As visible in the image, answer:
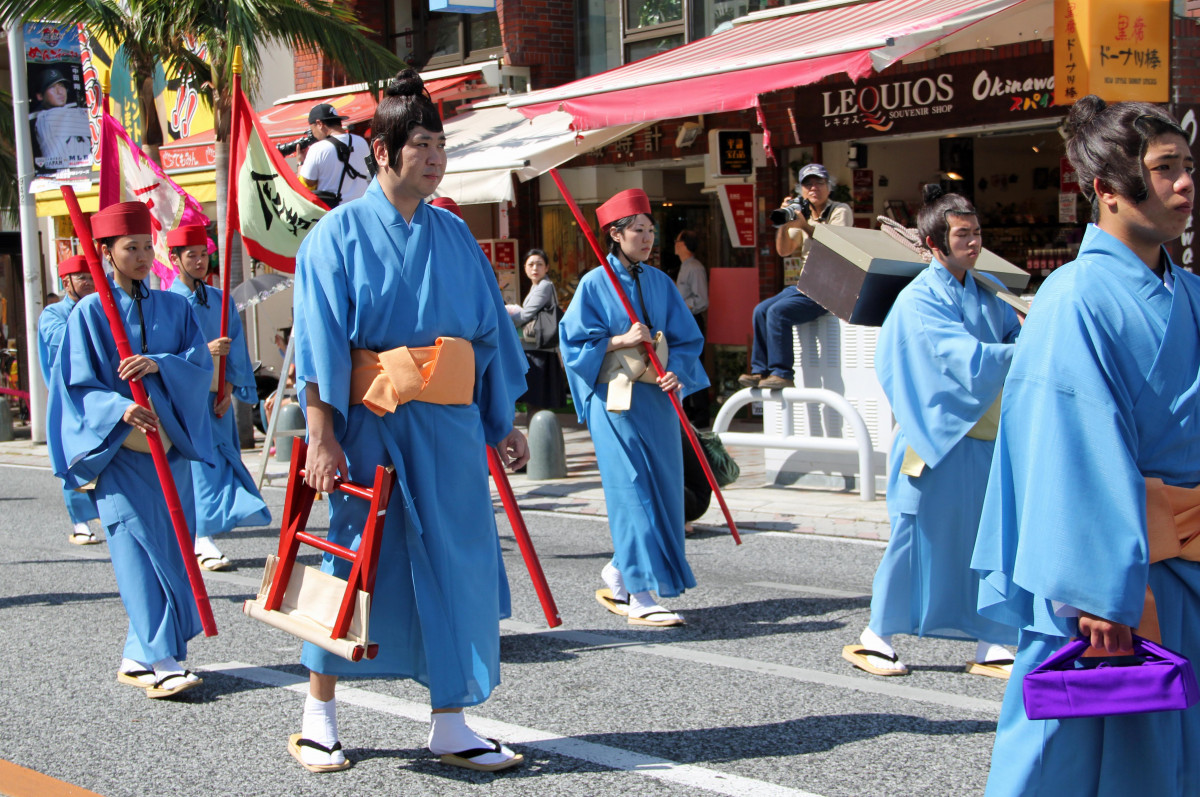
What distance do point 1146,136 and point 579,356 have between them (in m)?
3.71

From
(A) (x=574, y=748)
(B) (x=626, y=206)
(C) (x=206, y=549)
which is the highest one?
(B) (x=626, y=206)

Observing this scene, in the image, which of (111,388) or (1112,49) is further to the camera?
(1112,49)

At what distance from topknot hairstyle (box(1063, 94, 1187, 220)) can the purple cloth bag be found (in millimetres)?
868

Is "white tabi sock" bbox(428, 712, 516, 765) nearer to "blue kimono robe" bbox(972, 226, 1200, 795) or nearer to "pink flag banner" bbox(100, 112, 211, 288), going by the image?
"blue kimono robe" bbox(972, 226, 1200, 795)

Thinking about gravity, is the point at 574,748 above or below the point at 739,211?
below

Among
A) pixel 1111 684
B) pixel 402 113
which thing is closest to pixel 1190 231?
pixel 402 113

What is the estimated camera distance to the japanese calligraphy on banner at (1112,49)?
330 inches

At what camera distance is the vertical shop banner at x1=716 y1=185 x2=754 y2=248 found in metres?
12.8

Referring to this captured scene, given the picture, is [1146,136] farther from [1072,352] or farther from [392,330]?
[392,330]

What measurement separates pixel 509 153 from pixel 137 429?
23.9 ft

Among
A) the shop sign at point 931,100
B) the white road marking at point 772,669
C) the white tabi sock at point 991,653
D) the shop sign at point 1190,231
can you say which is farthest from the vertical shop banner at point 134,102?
the white tabi sock at point 991,653

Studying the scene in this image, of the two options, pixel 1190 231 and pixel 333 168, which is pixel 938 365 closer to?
pixel 1190 231

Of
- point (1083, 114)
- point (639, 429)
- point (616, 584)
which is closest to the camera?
point (1083, 114)

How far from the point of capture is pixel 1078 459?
2467 mm
